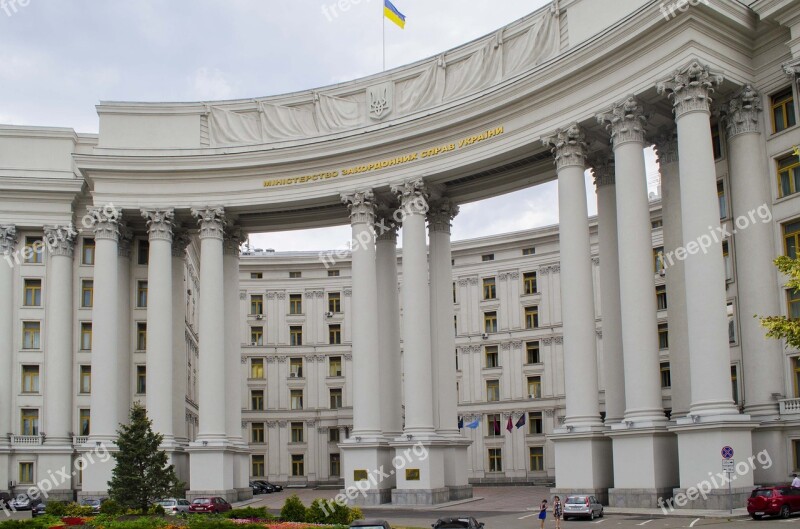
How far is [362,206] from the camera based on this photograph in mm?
56688

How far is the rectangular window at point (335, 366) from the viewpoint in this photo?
10256cm

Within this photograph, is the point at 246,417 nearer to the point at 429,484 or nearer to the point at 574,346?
the point at 429,484

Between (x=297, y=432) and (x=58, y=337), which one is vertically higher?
(x=58, y=337)

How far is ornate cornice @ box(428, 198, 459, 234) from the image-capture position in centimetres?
5828

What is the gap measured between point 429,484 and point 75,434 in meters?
26.6

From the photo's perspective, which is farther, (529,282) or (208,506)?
(529,282)

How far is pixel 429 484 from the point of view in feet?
169

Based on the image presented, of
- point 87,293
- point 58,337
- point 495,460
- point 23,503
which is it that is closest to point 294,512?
point 23,503

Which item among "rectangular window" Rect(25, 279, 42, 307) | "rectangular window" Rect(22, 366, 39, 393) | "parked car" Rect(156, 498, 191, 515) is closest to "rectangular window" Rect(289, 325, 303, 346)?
"rectangular window" Rect(25, 279, 42, 307)

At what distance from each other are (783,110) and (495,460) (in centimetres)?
5951

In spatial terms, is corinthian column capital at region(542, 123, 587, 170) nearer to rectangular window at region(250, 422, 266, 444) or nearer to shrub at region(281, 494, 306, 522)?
shrub at region(281, 494, 306, 522)

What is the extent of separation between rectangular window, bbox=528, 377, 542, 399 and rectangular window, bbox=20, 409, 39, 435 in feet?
159

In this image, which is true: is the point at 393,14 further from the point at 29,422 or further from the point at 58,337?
the point at 29,422

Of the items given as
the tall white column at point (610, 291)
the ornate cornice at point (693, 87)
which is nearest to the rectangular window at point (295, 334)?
the tall white column at point (610, 291)
